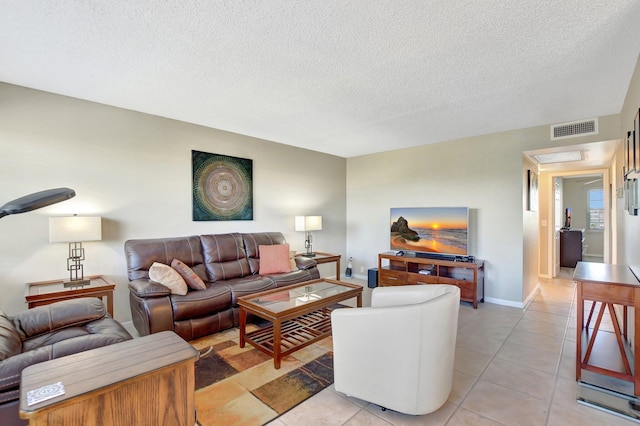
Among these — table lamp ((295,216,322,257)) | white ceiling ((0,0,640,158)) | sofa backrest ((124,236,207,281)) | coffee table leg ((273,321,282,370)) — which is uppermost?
white ceiling ((0,0,640,158))

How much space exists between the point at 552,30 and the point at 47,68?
3.68 m

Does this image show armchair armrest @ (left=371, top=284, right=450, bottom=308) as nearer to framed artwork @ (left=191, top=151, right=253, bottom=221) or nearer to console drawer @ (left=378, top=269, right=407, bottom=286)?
console drawer @ (left=378, top=269, right=407, bottom=286)

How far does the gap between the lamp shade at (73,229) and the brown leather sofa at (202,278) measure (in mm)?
440

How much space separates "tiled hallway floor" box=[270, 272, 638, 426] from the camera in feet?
6.13

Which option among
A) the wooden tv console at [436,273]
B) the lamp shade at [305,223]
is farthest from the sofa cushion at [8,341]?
the wooden tv console at [436,273]

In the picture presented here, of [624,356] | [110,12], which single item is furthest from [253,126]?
[624,356]

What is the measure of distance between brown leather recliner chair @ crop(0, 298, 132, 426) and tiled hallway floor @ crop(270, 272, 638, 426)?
3.98 feet

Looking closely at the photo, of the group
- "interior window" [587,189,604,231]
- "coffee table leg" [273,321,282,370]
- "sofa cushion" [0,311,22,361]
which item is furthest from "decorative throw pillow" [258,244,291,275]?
"interior window" [587,189,604,231]

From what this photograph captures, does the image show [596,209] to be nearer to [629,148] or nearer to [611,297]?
[629,148]

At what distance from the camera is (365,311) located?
185cm

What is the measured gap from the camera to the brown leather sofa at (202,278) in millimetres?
2829

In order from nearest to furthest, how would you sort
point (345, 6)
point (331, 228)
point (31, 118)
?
1. point (345, 6)
2. point (31, 118)
3. point (331, 228)

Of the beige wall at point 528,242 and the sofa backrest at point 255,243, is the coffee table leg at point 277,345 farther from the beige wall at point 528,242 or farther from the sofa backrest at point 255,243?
the beige wall at point 528,242

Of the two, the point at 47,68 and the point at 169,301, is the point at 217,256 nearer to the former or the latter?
the point at 169,301
